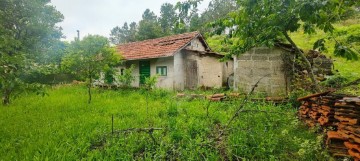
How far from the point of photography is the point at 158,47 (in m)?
17.1

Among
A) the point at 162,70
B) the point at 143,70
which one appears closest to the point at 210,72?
the point at 162,70

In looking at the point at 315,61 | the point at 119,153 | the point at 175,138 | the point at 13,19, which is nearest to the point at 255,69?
the point at 315,61

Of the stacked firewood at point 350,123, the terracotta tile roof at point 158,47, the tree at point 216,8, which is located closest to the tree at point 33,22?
the terracotta tile roof at point 158,47

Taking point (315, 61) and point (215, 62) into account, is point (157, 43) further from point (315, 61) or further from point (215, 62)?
point (315, 61)

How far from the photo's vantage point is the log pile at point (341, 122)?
12.8ft

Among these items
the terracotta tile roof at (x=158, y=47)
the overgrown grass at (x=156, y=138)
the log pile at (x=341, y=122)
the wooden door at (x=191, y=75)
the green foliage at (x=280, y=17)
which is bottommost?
the overgrown grass at (x=156, y=138)

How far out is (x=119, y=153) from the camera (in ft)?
14.0

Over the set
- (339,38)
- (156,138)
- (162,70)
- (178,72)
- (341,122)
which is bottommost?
(156,138)

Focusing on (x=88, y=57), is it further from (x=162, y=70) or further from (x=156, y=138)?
Answer: (x=156, y=138)

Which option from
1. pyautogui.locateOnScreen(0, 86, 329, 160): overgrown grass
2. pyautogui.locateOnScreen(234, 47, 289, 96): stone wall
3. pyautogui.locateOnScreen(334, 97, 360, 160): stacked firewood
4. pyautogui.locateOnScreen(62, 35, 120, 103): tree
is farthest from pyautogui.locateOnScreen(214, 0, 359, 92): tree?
pyautogui.locateOnScreen(62, 35, 120, 103): tree

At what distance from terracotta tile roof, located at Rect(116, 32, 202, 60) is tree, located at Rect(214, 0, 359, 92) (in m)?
9.15

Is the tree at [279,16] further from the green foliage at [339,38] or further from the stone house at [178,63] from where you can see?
the stone house at [178,63]

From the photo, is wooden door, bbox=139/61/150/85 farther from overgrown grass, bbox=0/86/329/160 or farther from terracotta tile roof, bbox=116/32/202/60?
overgrown grass, bbox=0/86/329/160

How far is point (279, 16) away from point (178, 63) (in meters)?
11.3
